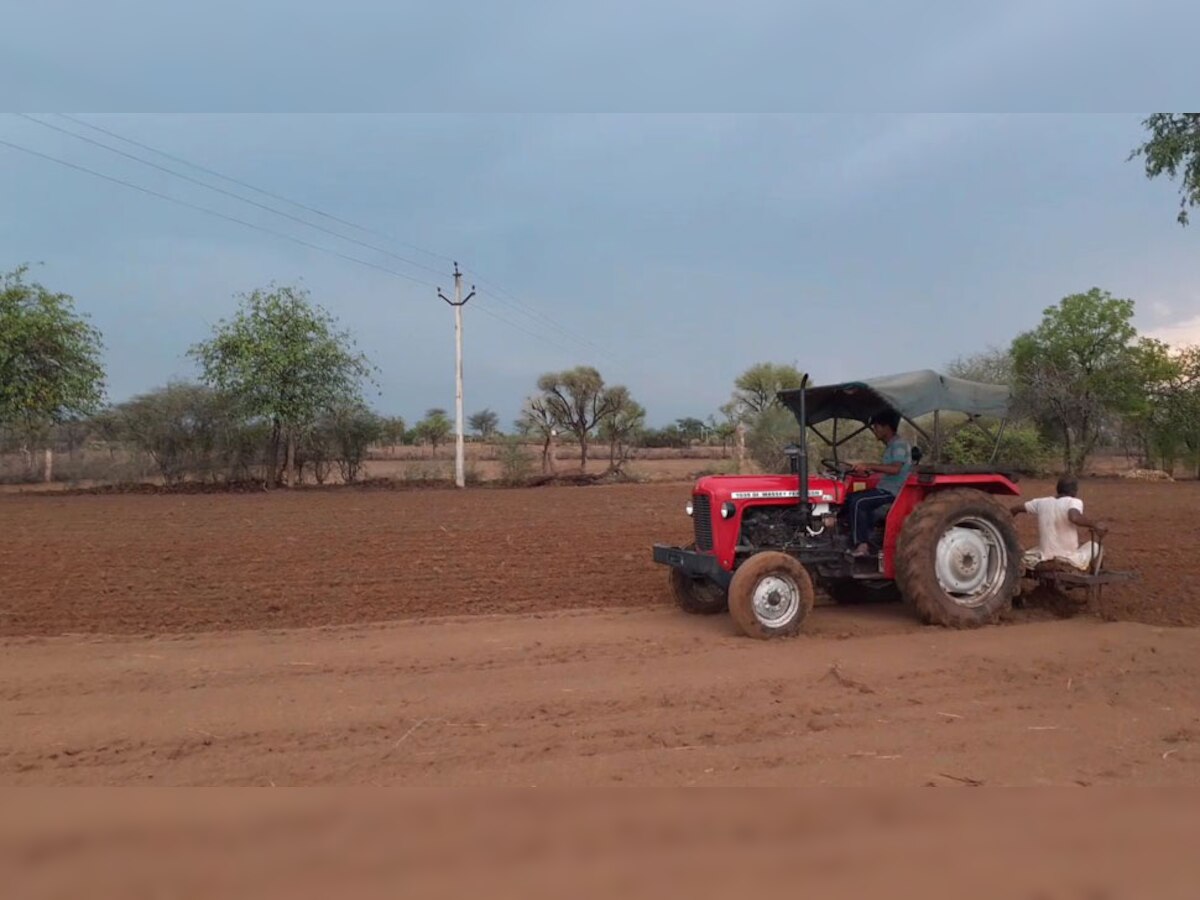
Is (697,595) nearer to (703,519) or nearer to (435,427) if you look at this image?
(703,519)

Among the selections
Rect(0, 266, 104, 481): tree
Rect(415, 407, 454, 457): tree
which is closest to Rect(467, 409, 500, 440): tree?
Rect(415, 407, 454, 457): tree

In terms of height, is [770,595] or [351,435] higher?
[351,435]

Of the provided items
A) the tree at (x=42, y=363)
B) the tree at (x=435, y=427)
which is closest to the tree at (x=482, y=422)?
the tree at (x=435, y=427)

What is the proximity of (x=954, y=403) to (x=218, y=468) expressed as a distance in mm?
28045

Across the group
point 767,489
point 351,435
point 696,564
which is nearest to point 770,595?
point 696,564

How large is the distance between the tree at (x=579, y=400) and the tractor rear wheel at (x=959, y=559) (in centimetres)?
3083

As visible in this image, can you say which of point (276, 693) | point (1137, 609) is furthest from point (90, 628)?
point (1137, 609)

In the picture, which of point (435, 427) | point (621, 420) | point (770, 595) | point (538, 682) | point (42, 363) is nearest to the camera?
point (538, 682)

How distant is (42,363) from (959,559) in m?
25.1

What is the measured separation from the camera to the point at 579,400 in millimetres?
38562

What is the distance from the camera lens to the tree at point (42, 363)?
23984 millimetres

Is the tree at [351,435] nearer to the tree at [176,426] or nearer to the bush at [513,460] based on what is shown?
the tree at [176,426]

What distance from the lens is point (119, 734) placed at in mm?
4949

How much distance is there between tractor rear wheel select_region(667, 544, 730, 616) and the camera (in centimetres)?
830
